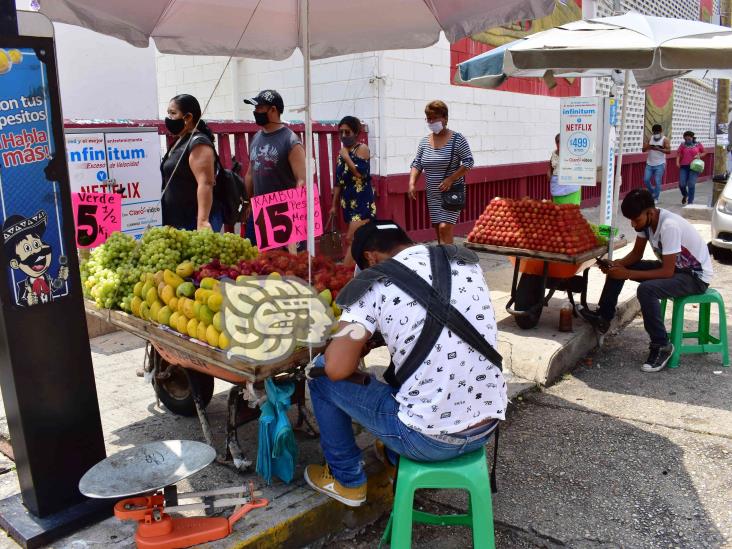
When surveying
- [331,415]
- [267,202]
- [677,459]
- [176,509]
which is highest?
[267,202]

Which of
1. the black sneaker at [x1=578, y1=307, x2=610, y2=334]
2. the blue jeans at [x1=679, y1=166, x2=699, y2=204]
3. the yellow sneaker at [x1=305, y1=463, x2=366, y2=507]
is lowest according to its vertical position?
the yellow sneaker at [x1=305, y1=463, x2=366, y2=507]

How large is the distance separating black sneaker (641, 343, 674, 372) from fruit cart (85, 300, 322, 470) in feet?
9.33

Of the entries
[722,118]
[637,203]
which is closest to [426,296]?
[637,203]

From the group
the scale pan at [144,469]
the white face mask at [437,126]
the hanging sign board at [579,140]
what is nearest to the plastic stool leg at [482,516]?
the scale pan at [144,469]

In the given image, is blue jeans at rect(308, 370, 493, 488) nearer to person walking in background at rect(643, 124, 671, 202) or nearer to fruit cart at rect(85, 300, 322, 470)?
fruit cart at rect(85, 300, 322, 470)

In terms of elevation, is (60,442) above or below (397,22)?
below

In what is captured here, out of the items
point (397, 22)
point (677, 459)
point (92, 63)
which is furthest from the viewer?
point (92, 63)

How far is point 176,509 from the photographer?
8.73 ft

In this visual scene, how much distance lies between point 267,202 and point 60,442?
1.70m

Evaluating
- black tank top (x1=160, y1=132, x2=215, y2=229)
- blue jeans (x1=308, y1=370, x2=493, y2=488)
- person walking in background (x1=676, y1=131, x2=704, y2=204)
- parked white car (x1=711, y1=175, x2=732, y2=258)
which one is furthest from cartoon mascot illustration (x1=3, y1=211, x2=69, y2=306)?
person walking in background (x1=676, y1=131, x2=704, y2=204)

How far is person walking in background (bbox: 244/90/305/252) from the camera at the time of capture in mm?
5344

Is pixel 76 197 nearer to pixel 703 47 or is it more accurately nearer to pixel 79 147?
pixel 79 147

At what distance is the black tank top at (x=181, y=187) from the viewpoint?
4.79 m

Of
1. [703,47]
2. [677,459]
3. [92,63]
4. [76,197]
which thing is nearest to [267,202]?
[76,197]
